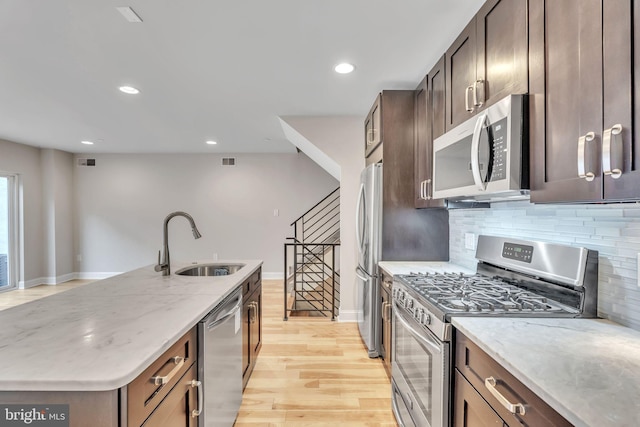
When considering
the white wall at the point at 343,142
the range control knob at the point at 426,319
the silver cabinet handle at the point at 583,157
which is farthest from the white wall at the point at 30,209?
the silver cabinet handle at the point at 583,157

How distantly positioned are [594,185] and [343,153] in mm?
2899

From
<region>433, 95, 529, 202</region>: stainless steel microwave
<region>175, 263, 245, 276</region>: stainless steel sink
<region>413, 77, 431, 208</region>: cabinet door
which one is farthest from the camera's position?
<region>175, 263, 245, 276</region>: stainless steel sink

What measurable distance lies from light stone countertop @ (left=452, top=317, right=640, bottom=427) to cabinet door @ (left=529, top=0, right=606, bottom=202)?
19.0 inches

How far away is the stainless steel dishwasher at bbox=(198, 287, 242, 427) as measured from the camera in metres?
1.44

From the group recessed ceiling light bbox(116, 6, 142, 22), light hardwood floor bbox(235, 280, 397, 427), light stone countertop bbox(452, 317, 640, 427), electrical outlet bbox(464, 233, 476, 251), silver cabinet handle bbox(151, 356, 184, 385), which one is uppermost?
recessed ceiling light bbox(116, 6, 142, 22)

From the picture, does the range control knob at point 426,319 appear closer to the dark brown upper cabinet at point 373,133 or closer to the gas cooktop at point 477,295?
the gas cooktop at point 477,295

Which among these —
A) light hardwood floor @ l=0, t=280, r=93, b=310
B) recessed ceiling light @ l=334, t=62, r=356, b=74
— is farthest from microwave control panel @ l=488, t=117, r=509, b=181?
light hardwood floor @ l=0, t=280, r=93, b=310

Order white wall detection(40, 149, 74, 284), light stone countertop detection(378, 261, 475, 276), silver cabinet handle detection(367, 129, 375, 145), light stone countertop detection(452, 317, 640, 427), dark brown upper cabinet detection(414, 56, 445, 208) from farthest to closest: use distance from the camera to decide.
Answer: white wall detection(40, 149, 74, 284) < silver cabinet handle detection(367, 129, 375, 145) < light stone countertop detection(378, 261, 475, 276) < dark brown upper cabinet detection(414, 56, 445, 208) < light stone countertop detection(452, 317, 640, 427)

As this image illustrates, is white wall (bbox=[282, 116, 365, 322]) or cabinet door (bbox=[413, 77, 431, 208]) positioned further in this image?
white wall (bbox=[282, 116, 365, 322])

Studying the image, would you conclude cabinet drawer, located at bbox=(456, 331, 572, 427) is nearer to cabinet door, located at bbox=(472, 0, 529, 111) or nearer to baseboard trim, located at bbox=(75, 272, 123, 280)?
cabinet door, located at bbox=(472, 0, 529, 111)

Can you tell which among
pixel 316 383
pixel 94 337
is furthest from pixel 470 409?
pixel 316 383

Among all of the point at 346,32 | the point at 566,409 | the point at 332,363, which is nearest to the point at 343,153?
the point at 346,32

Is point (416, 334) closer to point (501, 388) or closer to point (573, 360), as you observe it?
point (501, 388)

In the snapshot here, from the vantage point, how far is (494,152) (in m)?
1.41
